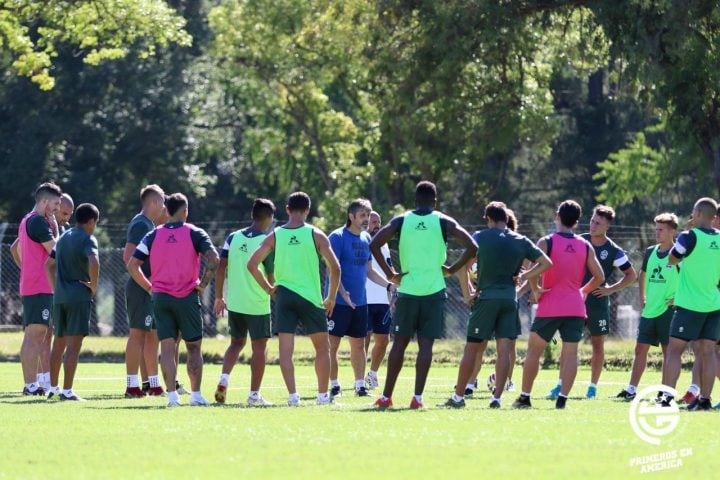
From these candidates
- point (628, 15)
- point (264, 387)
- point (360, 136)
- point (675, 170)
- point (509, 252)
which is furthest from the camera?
point (360, 136)

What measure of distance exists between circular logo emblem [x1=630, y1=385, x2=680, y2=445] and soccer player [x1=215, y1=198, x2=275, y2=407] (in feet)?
13.3

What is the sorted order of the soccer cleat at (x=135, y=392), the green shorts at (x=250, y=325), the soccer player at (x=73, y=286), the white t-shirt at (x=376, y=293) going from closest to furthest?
the green shorts at (x=250, y=325)
the soccer player at (x=73, y=286)
the soccer cleat at (x=135, y=392)
the white t-shirt at (x=376, y=293)

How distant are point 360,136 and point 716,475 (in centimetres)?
4000

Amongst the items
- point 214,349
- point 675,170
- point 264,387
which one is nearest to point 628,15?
point 675,170

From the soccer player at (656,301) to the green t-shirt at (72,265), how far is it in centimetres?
641

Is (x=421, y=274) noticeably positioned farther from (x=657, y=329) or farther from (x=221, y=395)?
(x=657, y=329)

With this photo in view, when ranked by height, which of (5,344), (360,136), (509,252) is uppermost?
(360,136)

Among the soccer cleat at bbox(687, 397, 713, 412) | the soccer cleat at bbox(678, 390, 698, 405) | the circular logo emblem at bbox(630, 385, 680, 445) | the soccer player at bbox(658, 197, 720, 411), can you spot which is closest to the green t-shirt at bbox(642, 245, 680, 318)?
the soccer cleat at bbox(678, 390, 698, 405)

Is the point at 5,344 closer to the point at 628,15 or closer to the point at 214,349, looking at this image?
the point at 214,349

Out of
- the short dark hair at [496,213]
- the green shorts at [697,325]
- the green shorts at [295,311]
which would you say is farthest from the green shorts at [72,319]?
the green shorts at [697,325]

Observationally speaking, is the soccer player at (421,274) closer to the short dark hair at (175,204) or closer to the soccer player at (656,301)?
the short dark hair at (175,204)

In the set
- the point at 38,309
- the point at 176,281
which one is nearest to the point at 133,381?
the point at 38,309

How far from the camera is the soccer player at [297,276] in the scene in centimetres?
1551

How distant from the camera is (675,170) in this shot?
33.7 meters
